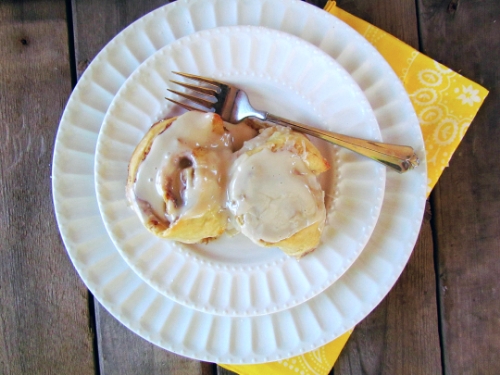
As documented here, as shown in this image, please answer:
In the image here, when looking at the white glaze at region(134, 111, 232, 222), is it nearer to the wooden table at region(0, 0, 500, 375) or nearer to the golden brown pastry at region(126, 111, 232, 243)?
the golden brown pastry at region(126, 111, 232, 243)

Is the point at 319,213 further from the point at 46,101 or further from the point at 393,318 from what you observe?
the point at 46,101

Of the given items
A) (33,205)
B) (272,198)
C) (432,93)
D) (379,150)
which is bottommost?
(33,205)

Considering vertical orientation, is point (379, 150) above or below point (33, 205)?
above

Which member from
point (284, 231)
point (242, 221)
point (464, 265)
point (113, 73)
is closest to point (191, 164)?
point (242, 221)

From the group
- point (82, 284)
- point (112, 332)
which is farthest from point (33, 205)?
point (112, 332)

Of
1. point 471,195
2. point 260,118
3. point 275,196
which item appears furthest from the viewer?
point 471,195

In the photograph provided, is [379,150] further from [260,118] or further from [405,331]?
[405,331]

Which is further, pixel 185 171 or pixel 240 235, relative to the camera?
pixel 240 235
